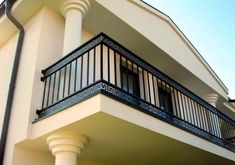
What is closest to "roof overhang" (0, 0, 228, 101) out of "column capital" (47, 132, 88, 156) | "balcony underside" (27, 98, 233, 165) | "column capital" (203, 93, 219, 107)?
"column capital" (203, 93, 219, 107)

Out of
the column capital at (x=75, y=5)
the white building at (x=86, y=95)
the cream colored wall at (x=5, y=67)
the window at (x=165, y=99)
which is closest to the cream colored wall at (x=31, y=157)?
the white building at (x=86, y=95)

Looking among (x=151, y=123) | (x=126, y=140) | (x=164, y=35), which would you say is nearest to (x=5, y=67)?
(x=126, y=140)

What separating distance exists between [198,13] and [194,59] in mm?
1934

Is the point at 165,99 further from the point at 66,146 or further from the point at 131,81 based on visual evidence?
the point at 66,146

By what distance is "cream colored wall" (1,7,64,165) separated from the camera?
4.95 m

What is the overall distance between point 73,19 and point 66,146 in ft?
8.72

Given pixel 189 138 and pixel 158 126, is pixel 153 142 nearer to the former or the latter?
pixel 158 126

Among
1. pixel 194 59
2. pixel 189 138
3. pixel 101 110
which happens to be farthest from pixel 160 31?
Result: pixel 101 110

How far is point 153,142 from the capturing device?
5.20m

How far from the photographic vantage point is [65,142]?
173 inches

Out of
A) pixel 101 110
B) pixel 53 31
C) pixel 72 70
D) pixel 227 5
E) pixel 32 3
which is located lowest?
pixel 101 110

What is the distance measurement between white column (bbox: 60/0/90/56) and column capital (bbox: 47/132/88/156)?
5.60 ft

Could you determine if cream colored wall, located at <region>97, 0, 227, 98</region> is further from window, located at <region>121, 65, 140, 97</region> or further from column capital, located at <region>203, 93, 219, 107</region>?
window, located at <region>121, 65, 140, 97</region>

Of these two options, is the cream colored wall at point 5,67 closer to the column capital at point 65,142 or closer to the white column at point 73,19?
the white column at point 73,19
